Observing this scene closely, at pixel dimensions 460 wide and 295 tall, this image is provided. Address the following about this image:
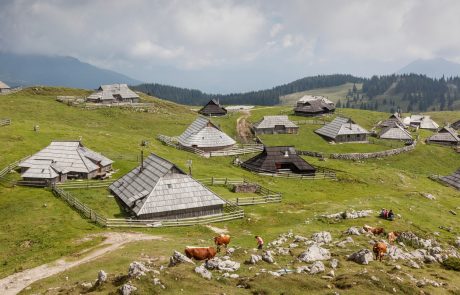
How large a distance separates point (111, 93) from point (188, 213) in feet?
290

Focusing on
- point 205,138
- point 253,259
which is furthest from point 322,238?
point 205,138

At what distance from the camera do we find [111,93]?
394 ft

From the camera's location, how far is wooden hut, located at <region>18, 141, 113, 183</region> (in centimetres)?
4812

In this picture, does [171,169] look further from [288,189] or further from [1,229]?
[288,189]

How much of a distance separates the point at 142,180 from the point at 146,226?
7.06 metres

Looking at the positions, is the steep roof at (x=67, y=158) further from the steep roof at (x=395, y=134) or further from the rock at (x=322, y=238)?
the steep roof at (x=395, y=134)

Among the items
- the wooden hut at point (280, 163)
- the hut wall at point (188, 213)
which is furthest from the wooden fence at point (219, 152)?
the hut wall at point (188, 213)

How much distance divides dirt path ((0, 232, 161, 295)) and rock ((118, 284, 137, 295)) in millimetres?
8914

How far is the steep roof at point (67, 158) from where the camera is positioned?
50.2 metres

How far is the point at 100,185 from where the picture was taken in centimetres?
4859

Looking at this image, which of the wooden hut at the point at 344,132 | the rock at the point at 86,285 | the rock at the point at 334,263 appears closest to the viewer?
the rock at the point at 86,285

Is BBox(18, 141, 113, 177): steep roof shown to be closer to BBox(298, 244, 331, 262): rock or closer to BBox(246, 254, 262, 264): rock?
BBox(246, 254, 262, 264): rock

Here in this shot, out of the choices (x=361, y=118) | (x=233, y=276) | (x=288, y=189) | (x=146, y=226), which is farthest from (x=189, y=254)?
(x=361, y=118)

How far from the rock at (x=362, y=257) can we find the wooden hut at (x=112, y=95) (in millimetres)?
100634
